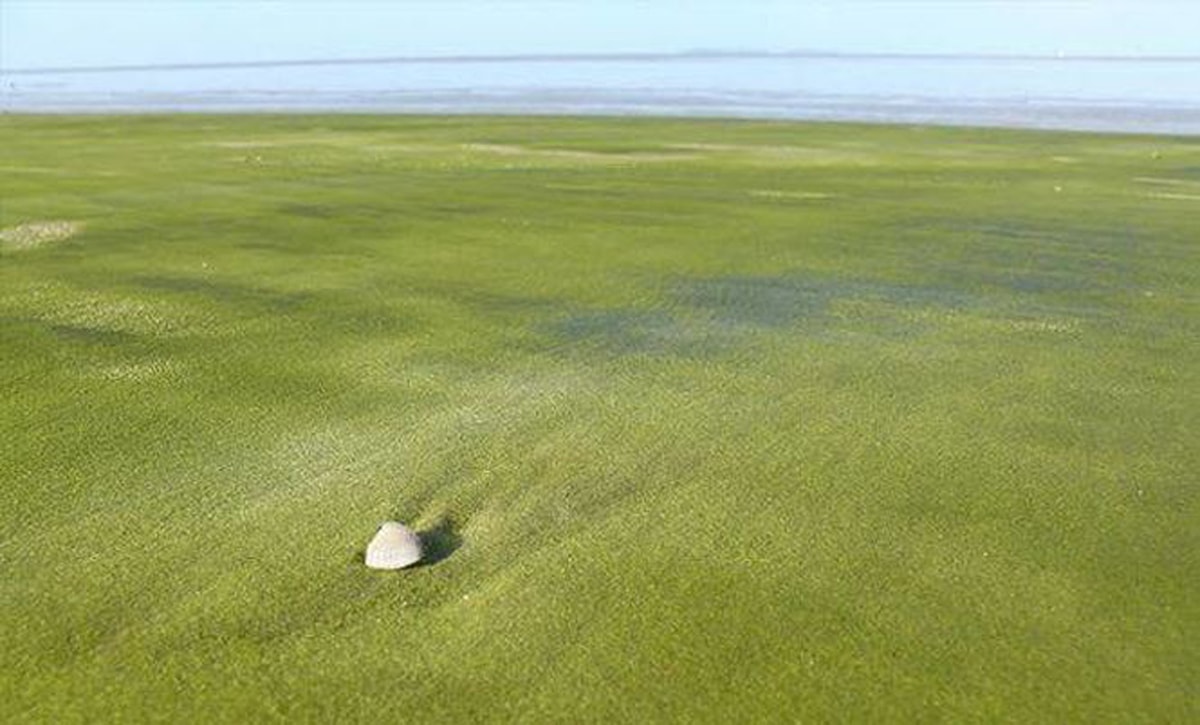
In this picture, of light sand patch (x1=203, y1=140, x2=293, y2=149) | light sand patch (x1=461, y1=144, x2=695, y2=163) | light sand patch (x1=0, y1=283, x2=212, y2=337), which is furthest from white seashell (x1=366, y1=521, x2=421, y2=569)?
light sand patch (x1=203, y1=140, x2=293, y2=149)

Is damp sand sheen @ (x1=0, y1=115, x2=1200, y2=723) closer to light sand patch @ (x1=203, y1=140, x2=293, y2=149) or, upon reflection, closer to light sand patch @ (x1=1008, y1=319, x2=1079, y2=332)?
light sand patch @ (x1=1008, y1=319, x2=1079, y2=332)

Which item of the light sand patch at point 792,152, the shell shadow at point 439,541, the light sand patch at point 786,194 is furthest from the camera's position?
the light sand patch at point 792,152

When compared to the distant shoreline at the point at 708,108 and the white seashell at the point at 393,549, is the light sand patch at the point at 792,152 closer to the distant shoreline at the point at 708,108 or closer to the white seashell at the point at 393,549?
the distant shoreline at the point at 708,108

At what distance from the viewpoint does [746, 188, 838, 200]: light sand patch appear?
15.6m

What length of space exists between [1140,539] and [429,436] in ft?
11.2

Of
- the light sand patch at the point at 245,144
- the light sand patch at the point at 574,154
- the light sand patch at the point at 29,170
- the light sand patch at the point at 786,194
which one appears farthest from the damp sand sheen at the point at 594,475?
the light sand patch at the point at 245,144

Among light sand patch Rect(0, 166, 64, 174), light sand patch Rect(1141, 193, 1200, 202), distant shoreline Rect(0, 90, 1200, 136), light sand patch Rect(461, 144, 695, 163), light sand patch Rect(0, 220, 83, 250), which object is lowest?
light sand patch Rect(0, 220, 83, 250)

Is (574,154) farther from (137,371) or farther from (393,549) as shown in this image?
(393,549)

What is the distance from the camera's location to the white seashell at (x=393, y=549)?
441 centimetres

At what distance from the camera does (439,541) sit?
4.70 m

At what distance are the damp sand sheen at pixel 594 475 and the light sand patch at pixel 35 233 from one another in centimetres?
10

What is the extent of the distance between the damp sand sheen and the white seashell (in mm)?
40

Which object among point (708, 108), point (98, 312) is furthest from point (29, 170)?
point (708, 108)

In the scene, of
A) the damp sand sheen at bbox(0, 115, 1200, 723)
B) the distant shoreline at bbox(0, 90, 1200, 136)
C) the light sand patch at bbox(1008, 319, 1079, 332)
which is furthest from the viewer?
the distant shoreline at bbox(0, 90, 1200, 136)
